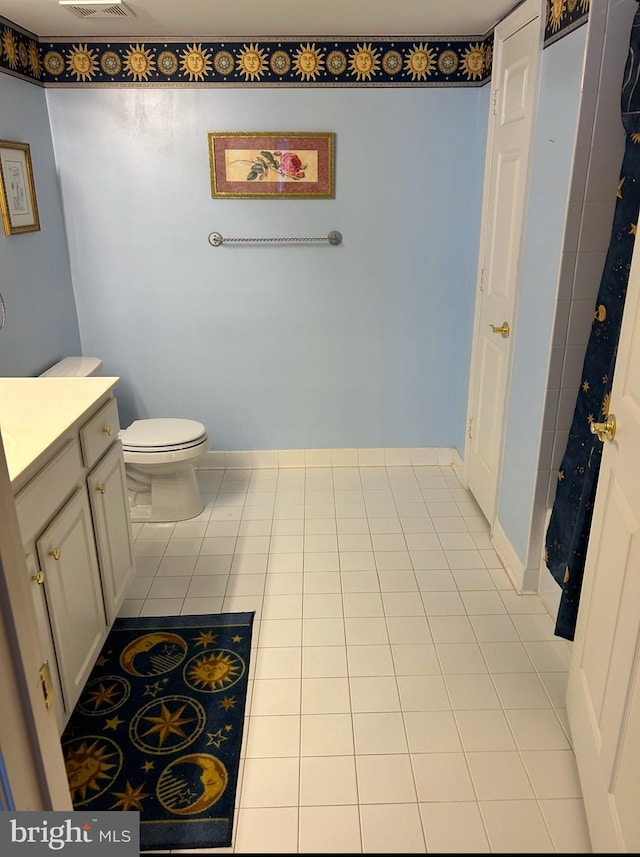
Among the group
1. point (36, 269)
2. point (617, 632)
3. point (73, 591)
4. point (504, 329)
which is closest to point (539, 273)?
point (504, 329)

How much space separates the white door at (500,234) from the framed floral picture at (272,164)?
32.3 inches

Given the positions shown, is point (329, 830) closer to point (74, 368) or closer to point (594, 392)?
point (594, 392)

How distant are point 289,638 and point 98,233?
7.54 feet

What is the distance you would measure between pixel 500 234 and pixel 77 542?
84.0 inches

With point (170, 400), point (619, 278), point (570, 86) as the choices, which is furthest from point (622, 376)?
point (170, 400)

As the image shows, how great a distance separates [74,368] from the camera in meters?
3.11

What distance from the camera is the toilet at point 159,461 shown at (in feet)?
9.95

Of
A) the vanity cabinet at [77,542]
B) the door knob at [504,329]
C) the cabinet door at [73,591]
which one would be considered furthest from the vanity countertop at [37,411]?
the door knob at [504,329]

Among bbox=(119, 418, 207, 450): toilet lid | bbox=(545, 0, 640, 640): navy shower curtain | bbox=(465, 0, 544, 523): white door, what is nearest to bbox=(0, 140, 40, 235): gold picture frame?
bbox=(119, 418, 207, 450): toilet lid

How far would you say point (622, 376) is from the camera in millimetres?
1496

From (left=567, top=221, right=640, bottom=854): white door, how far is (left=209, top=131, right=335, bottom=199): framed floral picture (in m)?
2.18

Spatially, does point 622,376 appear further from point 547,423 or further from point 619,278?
point 547,423

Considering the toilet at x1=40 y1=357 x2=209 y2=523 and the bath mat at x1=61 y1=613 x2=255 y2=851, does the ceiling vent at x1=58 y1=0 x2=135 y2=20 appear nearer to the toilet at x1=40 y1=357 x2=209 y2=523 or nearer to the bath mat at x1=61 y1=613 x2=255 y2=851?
the toilet at x1=40 y1=357 x2=209 y2=523

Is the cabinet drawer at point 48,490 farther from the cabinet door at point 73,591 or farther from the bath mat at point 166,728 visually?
the bath mat at point 166,728
